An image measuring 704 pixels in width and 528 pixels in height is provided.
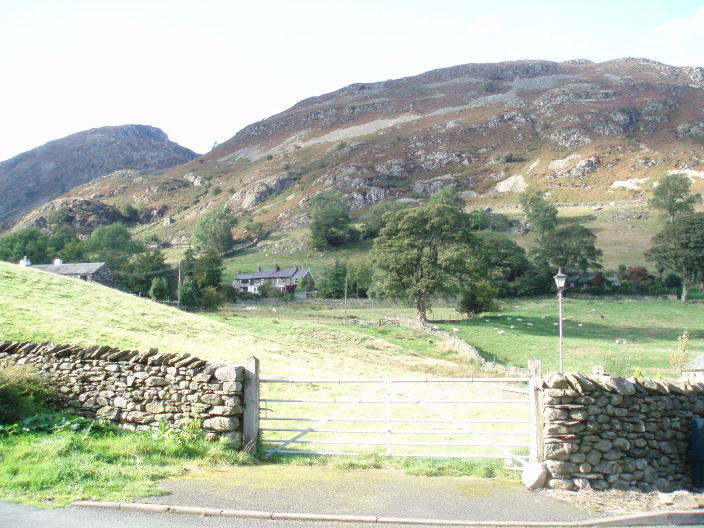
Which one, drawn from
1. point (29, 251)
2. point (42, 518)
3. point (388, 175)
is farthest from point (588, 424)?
point (388, 175)

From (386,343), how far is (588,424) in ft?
98.2

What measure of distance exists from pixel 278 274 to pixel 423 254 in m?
51.2

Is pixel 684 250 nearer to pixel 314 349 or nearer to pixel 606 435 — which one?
pixel 314 349

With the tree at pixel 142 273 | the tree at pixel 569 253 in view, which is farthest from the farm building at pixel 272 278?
the tree at pixel 569 253

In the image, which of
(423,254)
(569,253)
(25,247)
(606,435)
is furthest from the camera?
(25,247)

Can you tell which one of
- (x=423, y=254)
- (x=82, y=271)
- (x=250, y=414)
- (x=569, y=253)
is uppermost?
(x=569, y=253)

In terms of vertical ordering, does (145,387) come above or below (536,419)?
above

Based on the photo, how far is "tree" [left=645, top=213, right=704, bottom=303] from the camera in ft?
217

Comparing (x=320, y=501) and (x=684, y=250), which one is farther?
(x=684, y=250)

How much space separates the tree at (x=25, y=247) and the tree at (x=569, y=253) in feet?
329

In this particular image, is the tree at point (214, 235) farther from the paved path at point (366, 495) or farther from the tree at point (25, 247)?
the paved path at point (366, 495)

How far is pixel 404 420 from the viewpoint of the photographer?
8.91m

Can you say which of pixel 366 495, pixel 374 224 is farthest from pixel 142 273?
pixel 366 495

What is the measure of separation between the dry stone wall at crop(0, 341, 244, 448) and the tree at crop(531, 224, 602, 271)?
77.6 m
